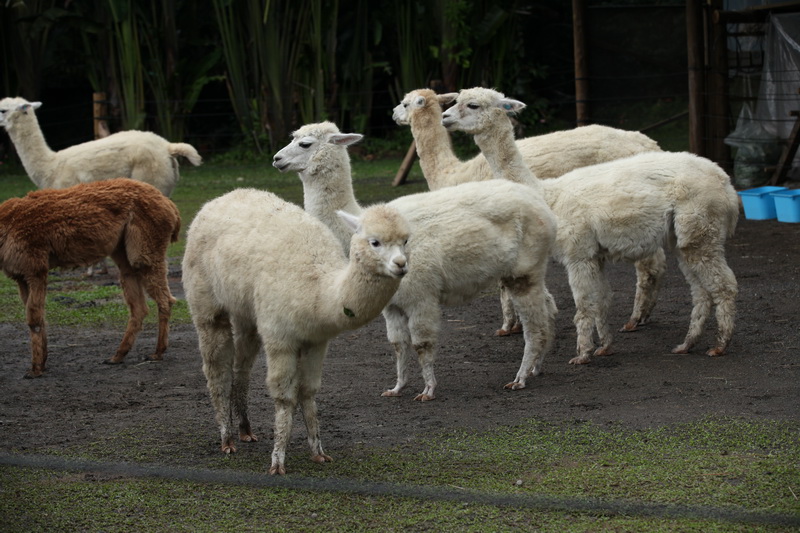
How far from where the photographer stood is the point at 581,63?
40.9 ft

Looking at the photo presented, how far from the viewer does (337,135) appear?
6211 mm

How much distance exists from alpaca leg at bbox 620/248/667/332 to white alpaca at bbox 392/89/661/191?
4.64ft

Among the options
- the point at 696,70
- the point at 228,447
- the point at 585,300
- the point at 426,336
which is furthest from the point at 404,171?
the point at 228,447

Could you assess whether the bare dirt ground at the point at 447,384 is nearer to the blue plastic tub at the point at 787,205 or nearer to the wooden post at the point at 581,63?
the blue plastic tub at the point at 787,205

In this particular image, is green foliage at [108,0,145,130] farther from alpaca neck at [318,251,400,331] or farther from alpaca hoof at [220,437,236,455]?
alpaca neck at [318,251,400,331]

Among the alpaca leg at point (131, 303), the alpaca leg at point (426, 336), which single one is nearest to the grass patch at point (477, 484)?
A: the alpaca leg at point (426, 336)

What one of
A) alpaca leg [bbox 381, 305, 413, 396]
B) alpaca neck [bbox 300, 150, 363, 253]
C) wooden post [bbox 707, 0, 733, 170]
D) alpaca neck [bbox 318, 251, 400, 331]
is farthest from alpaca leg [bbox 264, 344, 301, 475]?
wooden post [bbox 707, 0, 733, 170]

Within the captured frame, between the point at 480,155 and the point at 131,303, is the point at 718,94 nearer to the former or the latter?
the point at 480,155

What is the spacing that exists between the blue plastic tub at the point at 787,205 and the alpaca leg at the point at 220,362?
746 centimetres

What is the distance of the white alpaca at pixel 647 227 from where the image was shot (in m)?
6.48

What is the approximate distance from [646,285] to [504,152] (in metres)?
1.42

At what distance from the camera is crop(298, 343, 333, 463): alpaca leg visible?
464 cm

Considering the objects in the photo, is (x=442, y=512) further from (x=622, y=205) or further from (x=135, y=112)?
(x=135, y=112)

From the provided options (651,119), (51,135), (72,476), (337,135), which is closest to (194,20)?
(51,135)
